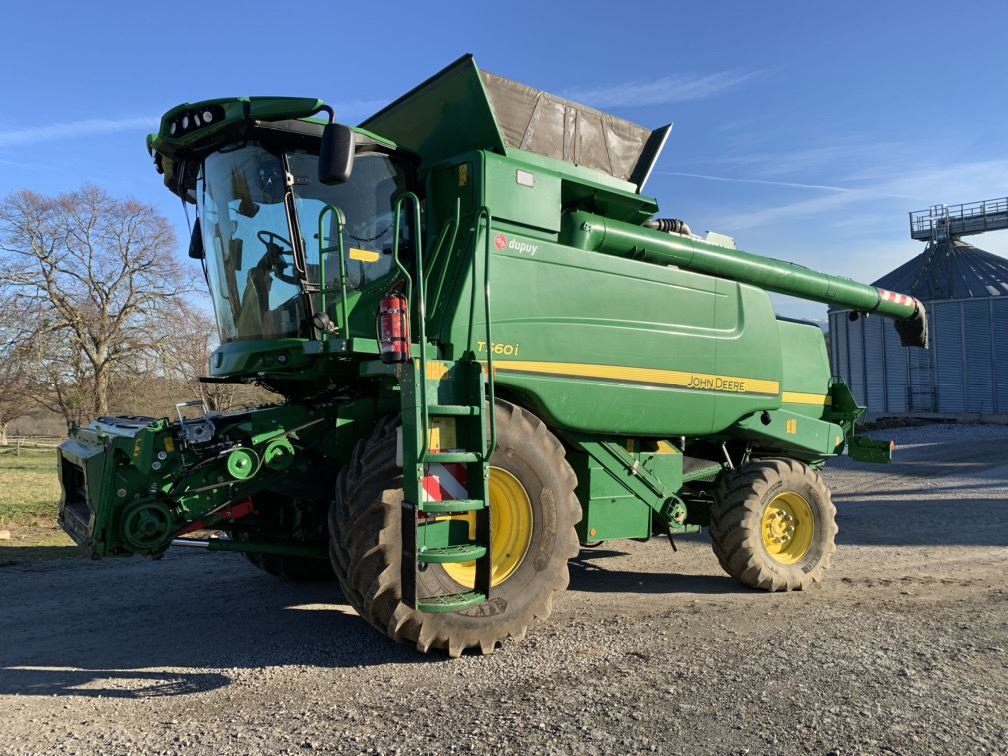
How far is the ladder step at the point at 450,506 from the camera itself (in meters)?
4.08

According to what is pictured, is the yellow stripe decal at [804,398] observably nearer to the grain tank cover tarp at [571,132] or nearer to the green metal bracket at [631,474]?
the green metal bracket at [631,474]

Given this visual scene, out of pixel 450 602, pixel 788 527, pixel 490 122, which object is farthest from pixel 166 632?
pixel 788 527

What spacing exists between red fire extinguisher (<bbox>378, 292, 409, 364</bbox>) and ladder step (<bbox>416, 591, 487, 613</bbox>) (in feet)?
4.34

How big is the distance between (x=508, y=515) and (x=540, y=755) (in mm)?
1811

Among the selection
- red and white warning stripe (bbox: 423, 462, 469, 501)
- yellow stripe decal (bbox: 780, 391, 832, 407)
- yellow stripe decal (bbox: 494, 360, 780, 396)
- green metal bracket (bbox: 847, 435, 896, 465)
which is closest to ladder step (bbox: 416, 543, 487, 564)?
red and white warning stripe (bbox: 423, 462, 469, 501)

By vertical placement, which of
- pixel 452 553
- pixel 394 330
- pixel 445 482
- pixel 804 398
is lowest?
pixel 452 553

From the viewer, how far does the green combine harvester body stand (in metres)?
4.36

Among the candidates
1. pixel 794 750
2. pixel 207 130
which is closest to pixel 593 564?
pixel 794 750

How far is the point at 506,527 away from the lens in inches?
190

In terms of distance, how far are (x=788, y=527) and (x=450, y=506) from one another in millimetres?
3934

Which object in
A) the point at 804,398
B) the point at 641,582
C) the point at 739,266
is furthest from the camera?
the point at 804,398

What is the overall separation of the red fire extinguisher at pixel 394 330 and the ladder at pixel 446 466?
104mm

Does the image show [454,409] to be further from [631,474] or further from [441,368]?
[631,474]

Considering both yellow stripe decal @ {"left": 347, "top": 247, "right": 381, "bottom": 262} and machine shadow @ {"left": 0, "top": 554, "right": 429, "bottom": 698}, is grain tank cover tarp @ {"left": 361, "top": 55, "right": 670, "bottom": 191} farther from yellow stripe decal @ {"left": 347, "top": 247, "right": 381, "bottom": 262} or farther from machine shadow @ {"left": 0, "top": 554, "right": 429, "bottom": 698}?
machine shadow @ {"left": 0, "top": 554, "right": 429, "bottom": 698}
